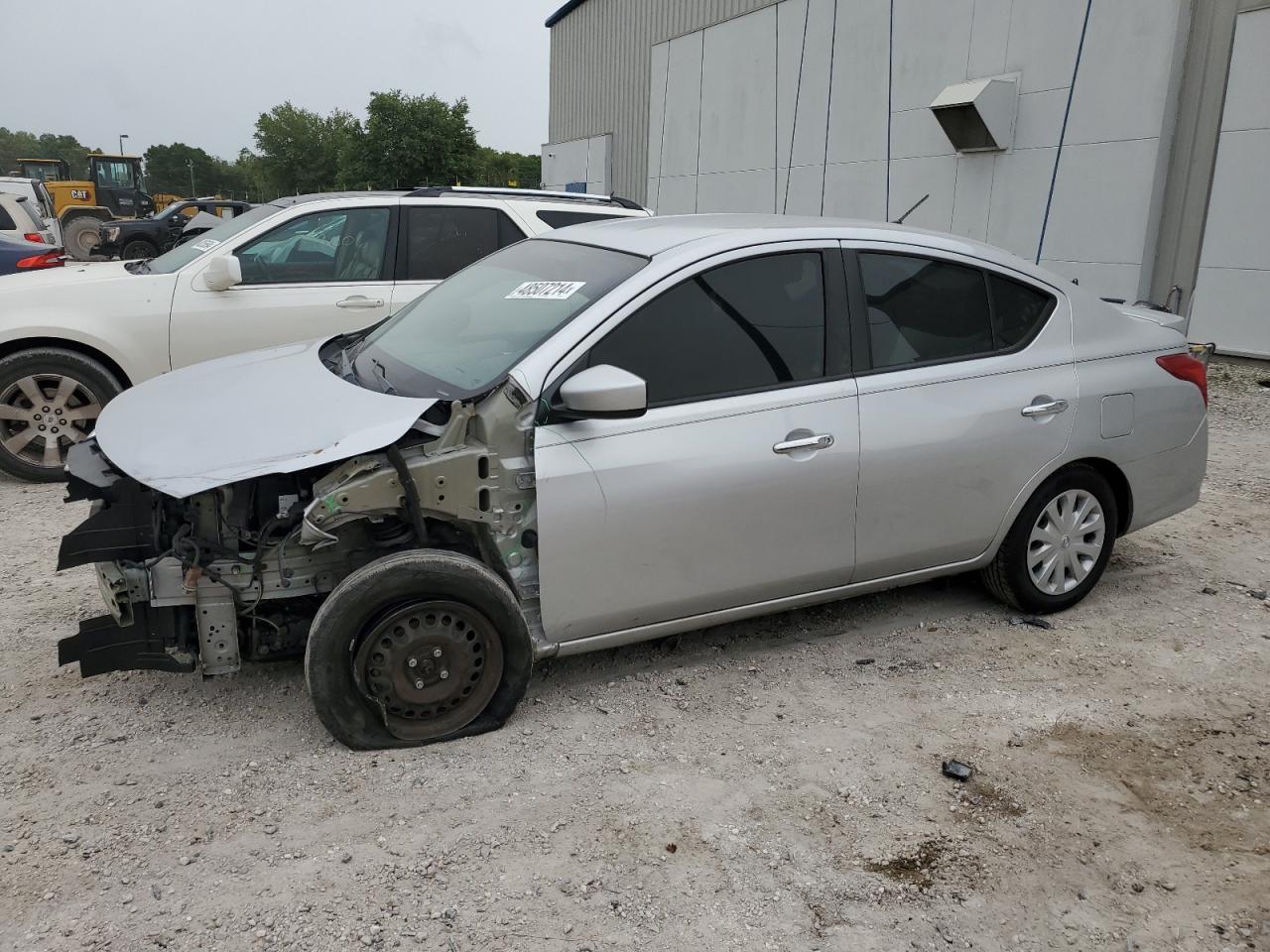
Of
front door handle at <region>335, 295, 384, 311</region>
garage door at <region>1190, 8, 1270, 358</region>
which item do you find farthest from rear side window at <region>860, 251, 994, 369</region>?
garage door at <region>1190, 8, 1270, 358</region>

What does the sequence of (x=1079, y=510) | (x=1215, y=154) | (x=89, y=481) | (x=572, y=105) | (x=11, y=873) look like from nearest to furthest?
1. (x=11, y=873)
2. (x=89, y=481)
3. (x=1079, y=510)
4. (x=1215, y=154)
5. (x=572, y=105)

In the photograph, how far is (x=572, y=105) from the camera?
2714 cm

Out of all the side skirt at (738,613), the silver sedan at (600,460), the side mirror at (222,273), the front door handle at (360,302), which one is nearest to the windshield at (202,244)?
the side mirror at (222,273)

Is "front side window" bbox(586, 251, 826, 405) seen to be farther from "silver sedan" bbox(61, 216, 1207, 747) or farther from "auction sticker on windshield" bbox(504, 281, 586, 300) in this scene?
"auction sticker on windshield" bbox(504, 281, 586, 300)

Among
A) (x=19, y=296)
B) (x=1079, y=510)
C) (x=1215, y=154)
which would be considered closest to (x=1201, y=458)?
(x=1079, y=510)

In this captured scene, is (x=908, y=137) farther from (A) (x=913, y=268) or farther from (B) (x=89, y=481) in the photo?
(B) (x=89, y=481)

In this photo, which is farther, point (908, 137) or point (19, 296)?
point (908, 137)

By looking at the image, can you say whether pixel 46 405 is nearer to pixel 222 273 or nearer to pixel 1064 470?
pixel 222 273

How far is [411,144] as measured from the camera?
184 ft

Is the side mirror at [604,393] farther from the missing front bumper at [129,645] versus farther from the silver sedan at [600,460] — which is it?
the missing front bumper at [129,645]

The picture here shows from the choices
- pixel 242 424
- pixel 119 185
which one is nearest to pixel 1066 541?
pixel 242 424

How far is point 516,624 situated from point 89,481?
4.71 feet

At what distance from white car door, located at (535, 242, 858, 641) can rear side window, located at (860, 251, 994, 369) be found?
175 millimetres

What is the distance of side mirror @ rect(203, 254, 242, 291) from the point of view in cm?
604
